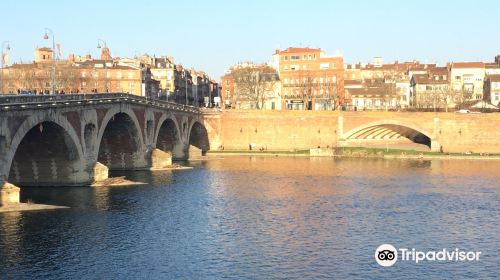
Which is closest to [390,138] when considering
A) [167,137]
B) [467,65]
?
[167,137]

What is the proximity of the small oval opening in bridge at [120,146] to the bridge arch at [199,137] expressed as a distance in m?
29.5

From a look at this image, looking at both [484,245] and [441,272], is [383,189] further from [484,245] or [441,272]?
[441,272]

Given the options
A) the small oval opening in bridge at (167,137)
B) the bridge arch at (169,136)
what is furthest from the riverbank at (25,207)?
the small oval opening in bridge at (167,137)

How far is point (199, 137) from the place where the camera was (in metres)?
114

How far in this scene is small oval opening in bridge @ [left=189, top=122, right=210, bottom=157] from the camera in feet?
371

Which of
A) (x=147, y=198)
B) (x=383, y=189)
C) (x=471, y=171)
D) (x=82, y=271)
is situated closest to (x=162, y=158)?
(x=147, y=198)

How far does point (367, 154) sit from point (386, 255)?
6088 centimetres

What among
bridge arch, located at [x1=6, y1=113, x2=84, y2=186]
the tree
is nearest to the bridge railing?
bridge arch, located at [x1=6, y1=113, x2=84, y2=186]

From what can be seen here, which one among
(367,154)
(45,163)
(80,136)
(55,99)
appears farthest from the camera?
(367,154)

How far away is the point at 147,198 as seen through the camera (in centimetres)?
6066

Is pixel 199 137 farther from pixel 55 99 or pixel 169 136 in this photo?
pixel 55 99

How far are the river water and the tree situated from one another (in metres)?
63.8

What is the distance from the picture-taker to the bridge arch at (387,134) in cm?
10625

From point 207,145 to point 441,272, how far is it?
7843 cm
